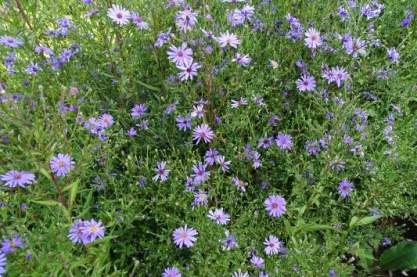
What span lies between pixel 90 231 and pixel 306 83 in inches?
51.0

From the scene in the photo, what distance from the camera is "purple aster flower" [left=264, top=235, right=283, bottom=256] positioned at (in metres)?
A: 1.96

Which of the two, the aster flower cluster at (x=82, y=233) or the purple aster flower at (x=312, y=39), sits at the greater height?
the purple aster flower at (x=312, y=39)

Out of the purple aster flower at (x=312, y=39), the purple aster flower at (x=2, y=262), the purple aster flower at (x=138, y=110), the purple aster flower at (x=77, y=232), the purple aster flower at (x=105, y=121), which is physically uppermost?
the purple aster flower at (x=312, y=39)

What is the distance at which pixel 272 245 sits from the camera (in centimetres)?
198

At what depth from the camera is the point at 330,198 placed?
2139mm

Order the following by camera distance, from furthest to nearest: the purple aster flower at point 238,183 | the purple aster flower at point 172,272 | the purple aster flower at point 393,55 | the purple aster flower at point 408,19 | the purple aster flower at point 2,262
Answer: the purple aster flower at point 408,19
the purple aster flower at point 393,55
the purple aster flower at point 238,183
the purple aster flower at point 172,272
the purple aster flower at point 2,262

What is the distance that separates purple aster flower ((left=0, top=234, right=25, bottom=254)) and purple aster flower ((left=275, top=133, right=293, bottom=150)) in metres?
1.22

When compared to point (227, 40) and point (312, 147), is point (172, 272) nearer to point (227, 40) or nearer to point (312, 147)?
point (312, 147)

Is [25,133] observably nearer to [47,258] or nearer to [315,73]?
[47,258]

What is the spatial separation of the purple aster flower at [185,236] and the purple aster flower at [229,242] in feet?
0.40

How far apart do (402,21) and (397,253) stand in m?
1.39

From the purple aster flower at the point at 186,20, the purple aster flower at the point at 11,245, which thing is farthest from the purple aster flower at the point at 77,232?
the purple aster flower at the point at 186,20

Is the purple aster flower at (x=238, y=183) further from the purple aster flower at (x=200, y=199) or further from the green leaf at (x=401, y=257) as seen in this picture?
the green leaf at (x=401, y=257)

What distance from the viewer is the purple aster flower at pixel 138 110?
89.0 inches
